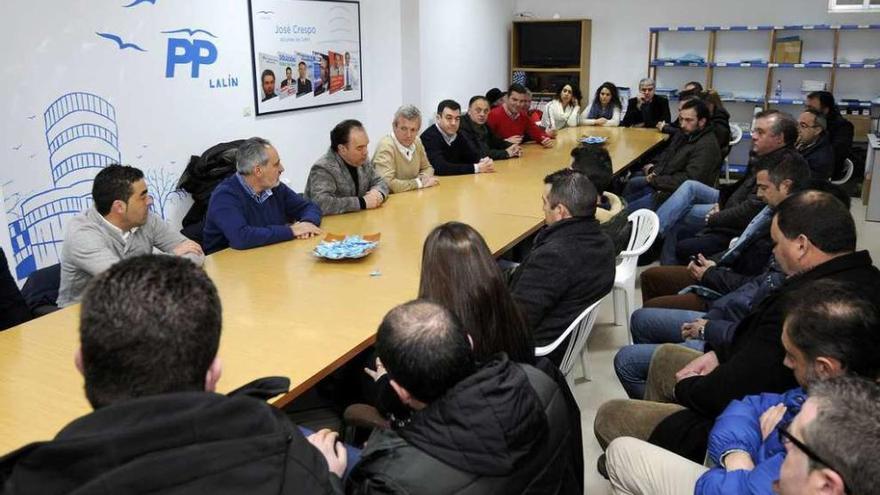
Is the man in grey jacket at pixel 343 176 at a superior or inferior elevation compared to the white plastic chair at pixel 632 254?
superior

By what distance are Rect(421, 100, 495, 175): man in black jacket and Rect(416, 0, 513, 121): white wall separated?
2090mm

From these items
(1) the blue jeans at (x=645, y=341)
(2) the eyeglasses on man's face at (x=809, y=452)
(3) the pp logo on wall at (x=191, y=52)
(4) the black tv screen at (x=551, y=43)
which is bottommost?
(1) the blue jeans at (x=645, y=341)

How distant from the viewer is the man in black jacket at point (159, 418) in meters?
0.99

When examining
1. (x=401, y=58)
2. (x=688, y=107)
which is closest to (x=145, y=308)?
(x=688, y=107)

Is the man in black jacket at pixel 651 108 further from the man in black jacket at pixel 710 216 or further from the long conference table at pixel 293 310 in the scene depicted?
the long conference table at pixel 293 310

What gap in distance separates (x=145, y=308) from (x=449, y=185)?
398 cm

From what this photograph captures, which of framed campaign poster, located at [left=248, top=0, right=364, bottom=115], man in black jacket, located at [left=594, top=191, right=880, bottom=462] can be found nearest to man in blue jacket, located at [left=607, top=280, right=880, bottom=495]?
man in black jacket, located at [left=594, top=191, right=880, bottom=462]

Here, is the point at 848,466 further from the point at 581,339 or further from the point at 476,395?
the point at 581,339

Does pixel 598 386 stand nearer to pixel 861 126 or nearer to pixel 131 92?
pixel 131 92

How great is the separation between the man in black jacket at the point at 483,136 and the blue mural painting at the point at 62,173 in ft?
9.19

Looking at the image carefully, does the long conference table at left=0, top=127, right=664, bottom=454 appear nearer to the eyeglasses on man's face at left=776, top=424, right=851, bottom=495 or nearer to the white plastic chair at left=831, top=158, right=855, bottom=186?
the eyeglasses on man's face at left=776, top=424, right=851, bottom=495

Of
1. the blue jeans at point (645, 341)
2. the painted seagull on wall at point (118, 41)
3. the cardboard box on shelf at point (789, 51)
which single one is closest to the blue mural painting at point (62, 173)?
the painted seagull on wall at point (118, 41)

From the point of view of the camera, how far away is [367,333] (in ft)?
8.05

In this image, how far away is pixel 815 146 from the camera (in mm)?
5316
